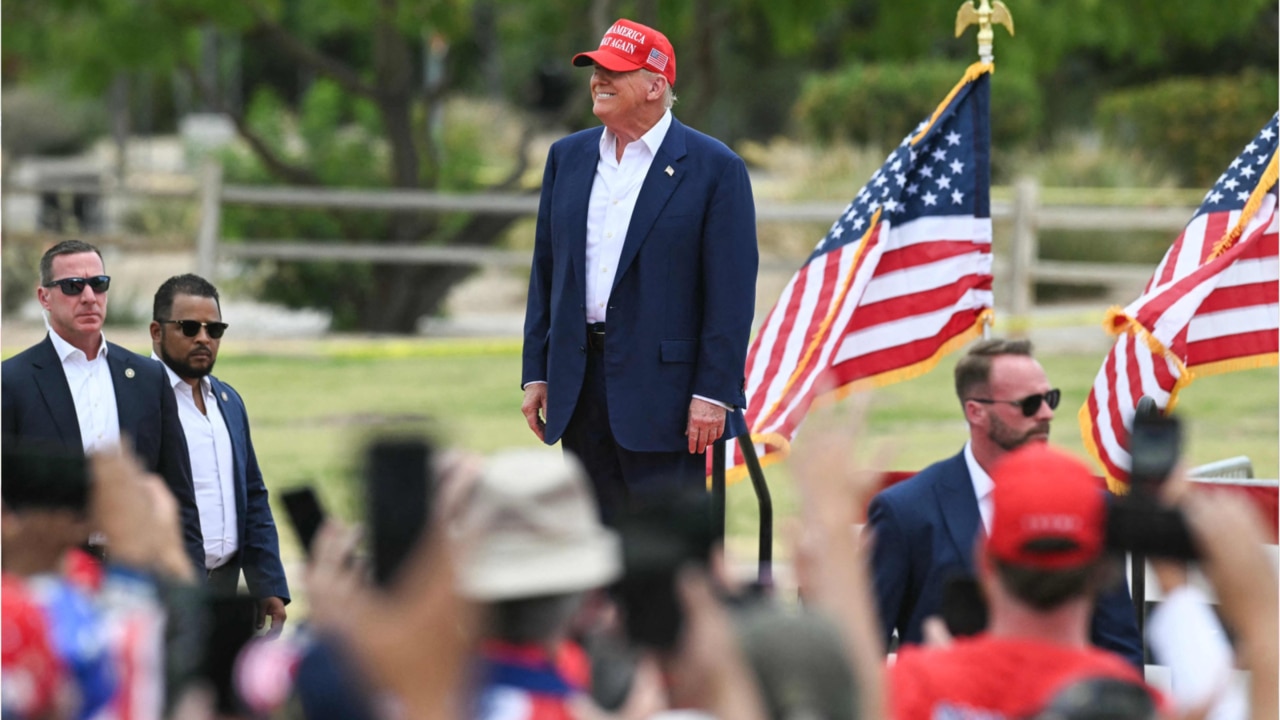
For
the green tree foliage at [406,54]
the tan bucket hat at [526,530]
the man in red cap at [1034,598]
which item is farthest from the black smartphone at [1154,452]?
the green tree foliage at [406,54]

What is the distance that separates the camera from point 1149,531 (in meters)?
2.80

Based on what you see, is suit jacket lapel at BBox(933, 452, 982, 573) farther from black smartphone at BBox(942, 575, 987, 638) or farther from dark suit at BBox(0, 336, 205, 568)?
dark suit at BBox(0, 336, 205, 568)

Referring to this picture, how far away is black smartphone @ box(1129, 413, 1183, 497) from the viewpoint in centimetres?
317

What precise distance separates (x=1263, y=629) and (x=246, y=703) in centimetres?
166

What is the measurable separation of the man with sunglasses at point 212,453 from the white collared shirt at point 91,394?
248 millimetres

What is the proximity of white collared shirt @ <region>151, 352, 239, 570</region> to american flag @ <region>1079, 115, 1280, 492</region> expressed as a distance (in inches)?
110

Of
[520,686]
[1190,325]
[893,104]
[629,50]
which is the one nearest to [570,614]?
[520,686]

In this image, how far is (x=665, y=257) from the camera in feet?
18.5

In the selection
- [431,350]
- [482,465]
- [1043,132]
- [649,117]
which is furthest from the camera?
[1043,132]

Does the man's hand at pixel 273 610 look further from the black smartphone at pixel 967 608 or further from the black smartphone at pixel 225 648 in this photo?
the black smartphone at pixel 967 608

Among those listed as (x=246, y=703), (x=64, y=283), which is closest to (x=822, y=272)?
(x=64, y=283)

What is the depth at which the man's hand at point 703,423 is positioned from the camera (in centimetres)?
556


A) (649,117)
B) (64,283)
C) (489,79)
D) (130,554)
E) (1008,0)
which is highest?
(489,79)

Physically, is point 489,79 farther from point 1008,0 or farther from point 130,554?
point 130,554
